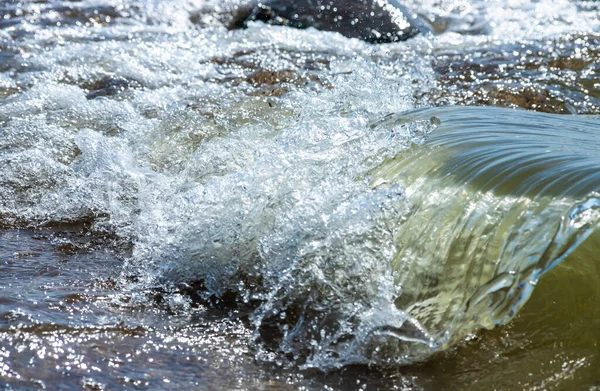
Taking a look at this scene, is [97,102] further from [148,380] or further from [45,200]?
[148,380]

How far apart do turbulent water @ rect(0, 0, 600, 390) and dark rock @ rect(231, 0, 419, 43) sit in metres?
2.80

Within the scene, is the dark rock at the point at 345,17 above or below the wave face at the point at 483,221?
above

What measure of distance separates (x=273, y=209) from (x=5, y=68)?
3.19 m

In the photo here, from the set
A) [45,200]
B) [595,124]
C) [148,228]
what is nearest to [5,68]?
[45,200]

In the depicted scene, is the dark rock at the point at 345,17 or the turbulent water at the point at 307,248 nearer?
the turbulent water at the point at 307,248

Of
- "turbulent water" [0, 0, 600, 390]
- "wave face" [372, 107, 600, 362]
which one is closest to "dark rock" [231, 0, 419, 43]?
"turbulent water" [0, 0, 600, 390]

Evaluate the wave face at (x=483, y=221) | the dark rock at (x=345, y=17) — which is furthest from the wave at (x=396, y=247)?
the dark rock at (x=345, y=17)

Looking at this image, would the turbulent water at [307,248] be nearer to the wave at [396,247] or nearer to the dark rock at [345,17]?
the wave at [396,247]

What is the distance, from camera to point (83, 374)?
167 cm

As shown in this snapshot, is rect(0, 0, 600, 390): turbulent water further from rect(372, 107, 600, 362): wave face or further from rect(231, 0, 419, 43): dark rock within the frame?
rect(231, 0, 419, 43): dark rock

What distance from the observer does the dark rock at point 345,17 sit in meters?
6.23

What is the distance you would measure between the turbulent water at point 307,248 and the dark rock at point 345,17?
2.80 meters

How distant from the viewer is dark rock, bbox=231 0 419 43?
6.23m

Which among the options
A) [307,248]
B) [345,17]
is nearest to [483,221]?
[307,248]
